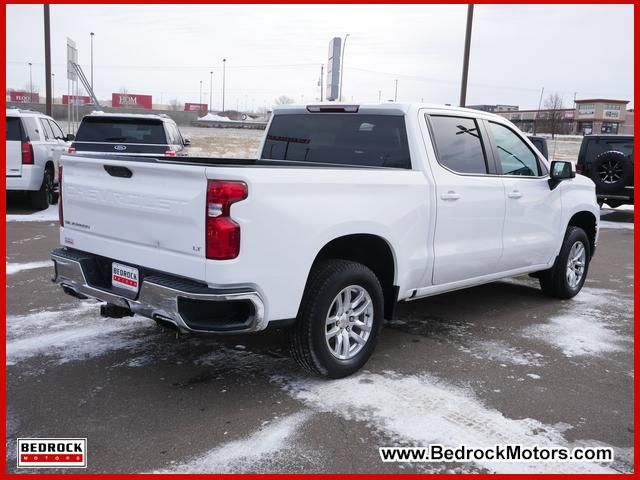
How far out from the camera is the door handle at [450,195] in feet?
15.7

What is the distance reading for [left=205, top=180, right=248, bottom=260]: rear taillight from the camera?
3391 millimetres

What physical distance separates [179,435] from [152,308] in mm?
744

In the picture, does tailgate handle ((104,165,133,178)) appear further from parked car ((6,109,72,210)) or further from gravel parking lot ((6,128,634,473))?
parked car ((6,109,72,210))

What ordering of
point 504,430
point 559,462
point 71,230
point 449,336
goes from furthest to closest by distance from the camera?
point 449,336 → point 71,230 → point 504,430 → point 559,462

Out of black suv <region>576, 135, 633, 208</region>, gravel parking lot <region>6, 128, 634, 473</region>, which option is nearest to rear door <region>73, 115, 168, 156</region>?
gravel parking lot <region>6, 128, 634, 473</region>

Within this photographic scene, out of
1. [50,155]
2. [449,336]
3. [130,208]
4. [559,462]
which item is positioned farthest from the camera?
[50,155]

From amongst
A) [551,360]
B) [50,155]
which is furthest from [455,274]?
[50,155]

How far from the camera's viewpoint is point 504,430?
3.59 metres

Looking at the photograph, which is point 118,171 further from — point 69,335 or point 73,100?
point 73,100

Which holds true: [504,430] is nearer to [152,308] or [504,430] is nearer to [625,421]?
[625,421]

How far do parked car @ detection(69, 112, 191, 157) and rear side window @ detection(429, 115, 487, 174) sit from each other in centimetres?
681

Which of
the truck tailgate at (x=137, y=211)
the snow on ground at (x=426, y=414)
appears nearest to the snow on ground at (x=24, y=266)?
the truck tailgate at (x=137, y=211)

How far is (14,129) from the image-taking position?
446 inches

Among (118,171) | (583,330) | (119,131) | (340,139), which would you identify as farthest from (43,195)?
(583,330)
